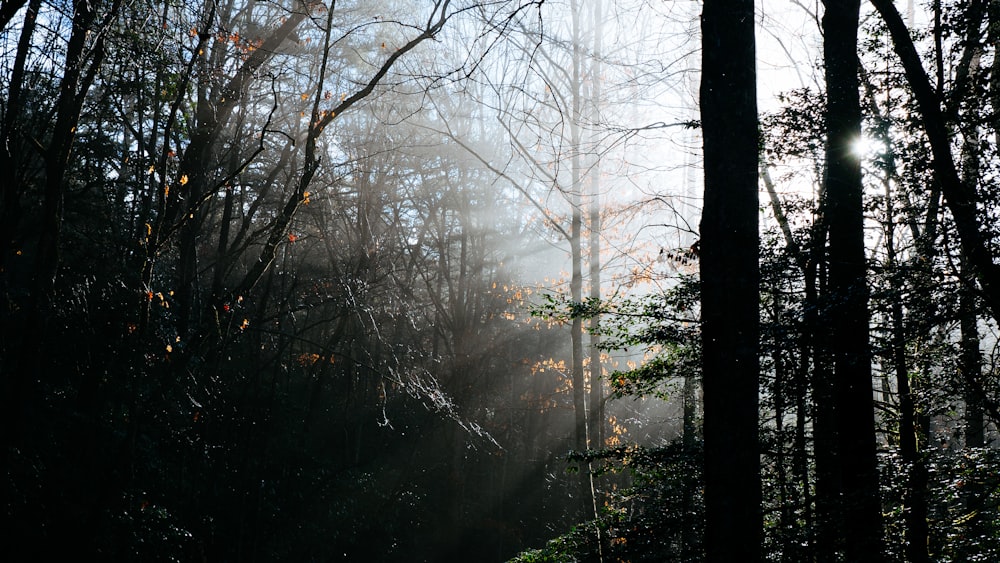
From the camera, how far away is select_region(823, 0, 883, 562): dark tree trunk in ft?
16.4

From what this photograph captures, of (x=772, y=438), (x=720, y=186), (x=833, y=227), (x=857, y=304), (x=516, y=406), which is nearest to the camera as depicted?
(x=720, y=186)

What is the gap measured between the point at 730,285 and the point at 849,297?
91.3 inches

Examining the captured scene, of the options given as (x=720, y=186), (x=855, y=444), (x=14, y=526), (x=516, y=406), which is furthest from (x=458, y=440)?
(x=720, y=186)

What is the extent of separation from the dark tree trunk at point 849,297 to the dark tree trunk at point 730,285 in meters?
1.88

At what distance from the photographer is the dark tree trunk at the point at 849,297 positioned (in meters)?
5.00

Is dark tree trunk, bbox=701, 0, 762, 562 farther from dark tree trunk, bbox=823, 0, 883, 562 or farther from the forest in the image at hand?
dark tree trunk, bbox=823, 0, 883, 562

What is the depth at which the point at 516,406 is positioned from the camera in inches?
782

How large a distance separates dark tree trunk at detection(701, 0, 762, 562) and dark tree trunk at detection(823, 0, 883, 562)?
6.17 feet

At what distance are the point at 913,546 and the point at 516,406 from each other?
15.4 metres

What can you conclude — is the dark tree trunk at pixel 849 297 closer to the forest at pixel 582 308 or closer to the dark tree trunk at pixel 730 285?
the forest at pixel 582 308

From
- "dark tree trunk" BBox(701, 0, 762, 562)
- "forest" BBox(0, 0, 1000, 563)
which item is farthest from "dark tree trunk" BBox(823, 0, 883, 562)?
"dark tree trunk" BBox(701, 0, 762, 562)

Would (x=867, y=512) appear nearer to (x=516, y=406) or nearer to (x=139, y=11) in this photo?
(x=139, y=11)

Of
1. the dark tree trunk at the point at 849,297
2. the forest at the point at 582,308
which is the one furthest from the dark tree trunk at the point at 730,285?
the dark tree trunk at the point at 849,297

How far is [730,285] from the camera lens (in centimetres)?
348
